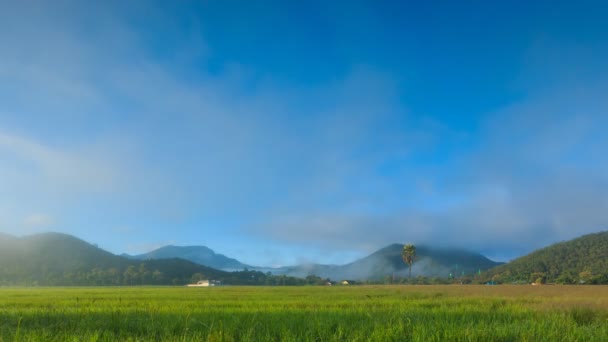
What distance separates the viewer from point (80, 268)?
131875 millimetres

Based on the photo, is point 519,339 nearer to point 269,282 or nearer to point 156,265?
point 269,282

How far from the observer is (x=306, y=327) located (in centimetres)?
742

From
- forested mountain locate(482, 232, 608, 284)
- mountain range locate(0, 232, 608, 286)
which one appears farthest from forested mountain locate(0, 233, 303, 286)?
forested mountain locate(482, 232, 608, 284)

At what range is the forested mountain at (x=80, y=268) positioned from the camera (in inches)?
4729

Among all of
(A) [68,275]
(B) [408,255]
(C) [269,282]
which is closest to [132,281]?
(A) [68,275]

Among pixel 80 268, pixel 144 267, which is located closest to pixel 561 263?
pixel 144 267

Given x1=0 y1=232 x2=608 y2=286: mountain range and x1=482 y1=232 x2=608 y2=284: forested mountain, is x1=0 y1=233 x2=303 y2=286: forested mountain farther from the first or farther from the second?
x1=482 y1=232 x2=608 y2=284: forested mountain

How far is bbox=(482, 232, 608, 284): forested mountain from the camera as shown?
312 ft

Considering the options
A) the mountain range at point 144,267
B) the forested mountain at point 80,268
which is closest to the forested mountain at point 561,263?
the mountain range at point 144,267

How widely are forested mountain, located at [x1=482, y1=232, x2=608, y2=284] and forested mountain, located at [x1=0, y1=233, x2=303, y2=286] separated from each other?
67.0m

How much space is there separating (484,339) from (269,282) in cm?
13675

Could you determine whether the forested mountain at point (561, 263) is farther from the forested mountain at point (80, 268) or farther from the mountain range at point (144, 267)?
the forested mountain at point (80, 268)

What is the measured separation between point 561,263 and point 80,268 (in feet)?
477

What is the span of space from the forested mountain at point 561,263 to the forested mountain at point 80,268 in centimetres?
6703
